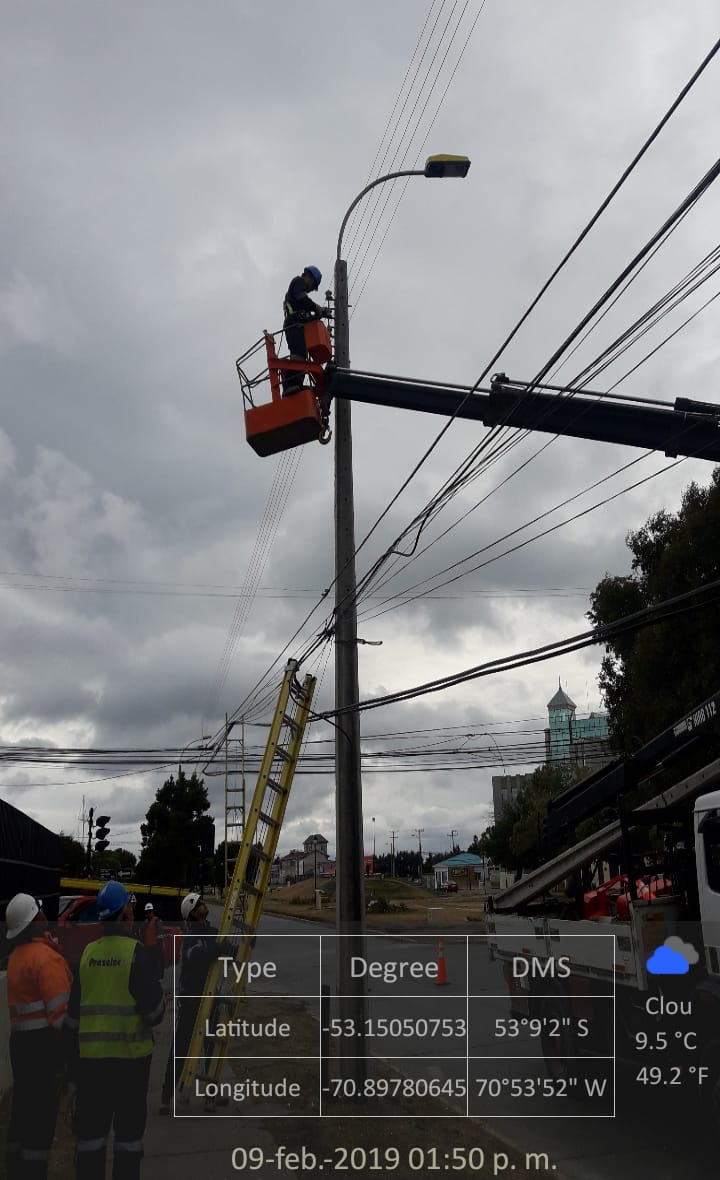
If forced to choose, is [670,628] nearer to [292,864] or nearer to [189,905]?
[189,905]

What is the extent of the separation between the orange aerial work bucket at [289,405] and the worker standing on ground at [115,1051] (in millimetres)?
6763

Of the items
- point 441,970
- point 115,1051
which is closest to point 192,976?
point 115,1051

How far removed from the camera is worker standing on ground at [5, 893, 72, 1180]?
5832 mm

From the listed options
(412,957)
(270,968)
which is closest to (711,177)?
(270,968)

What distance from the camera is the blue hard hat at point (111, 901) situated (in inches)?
231

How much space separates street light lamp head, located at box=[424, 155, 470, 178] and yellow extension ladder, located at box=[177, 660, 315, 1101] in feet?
18.8

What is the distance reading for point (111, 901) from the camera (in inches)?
232

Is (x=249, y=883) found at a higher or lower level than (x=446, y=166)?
lower

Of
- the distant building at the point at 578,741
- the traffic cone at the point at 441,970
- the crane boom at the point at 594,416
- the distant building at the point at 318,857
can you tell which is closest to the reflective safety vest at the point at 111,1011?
the crane boom at the point at 594,416

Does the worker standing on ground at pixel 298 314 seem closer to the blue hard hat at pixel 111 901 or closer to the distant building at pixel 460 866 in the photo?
the blue hard hat at pixel 111 901

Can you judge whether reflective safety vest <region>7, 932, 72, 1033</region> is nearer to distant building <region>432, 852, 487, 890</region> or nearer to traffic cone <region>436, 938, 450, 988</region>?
traffic cone <region>436, 938, 450, 988</region>

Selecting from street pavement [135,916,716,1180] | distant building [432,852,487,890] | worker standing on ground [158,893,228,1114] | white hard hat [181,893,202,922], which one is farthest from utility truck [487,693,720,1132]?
distant building [432,852,487,890]

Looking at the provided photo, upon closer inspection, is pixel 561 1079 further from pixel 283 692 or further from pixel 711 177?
pixel 711 177

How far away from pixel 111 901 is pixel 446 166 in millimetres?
8246
